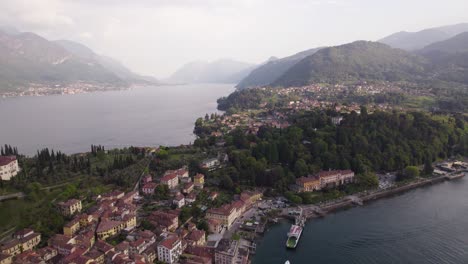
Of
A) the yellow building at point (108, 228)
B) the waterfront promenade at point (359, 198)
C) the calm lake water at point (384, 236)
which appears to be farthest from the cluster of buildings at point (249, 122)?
the yellow building at point (108, 228)

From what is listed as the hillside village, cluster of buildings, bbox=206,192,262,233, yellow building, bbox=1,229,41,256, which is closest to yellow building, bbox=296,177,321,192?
the hillside village

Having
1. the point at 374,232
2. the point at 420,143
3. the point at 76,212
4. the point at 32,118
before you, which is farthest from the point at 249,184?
the point at 32,118

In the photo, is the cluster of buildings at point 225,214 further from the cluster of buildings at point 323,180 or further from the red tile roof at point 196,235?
the cluster of buildings at point 323,180

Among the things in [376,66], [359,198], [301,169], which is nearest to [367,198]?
[359,198]

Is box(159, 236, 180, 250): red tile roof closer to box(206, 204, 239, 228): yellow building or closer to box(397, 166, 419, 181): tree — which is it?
box(206, 204, 239, 228): yellow building

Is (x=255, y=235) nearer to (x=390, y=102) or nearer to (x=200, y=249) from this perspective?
(x=200, y=249)

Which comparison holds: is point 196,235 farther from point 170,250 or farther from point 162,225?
point 162,225
